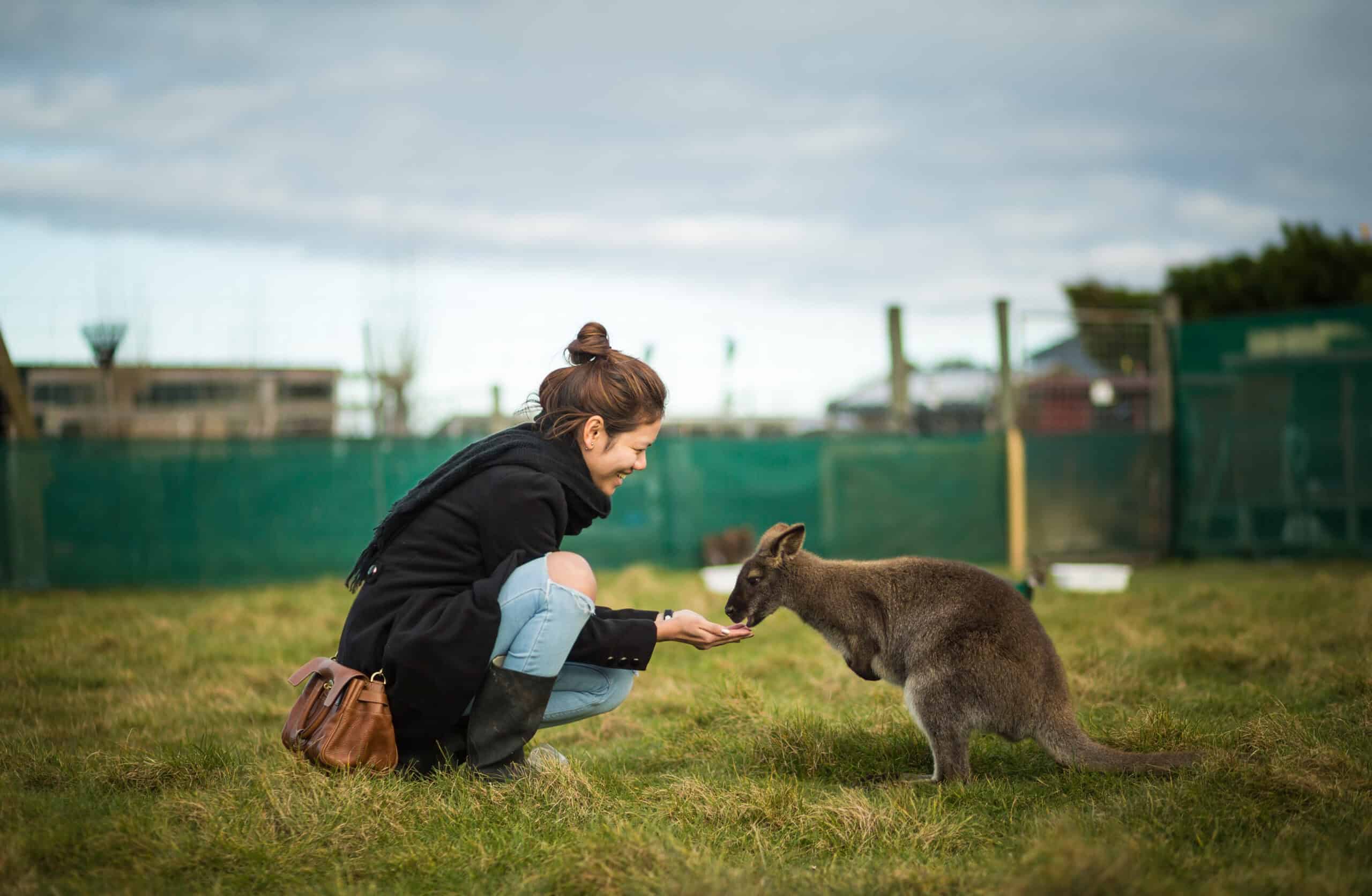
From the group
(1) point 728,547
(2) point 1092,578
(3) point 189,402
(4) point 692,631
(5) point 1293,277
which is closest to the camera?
(4) point 692,631

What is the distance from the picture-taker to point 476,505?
3.47 metres

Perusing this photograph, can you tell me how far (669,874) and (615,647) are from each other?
3.36ft

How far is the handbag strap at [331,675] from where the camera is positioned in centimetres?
334

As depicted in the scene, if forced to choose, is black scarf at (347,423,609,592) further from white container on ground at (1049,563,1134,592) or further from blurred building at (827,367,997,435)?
blurred building at (827,367,997,435)

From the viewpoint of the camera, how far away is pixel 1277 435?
37.5ft

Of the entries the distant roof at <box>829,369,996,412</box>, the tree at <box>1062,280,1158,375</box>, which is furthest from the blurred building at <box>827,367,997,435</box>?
the tree at <box>1062,280,1158,375</box>

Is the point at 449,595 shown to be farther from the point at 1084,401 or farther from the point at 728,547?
the point at 1084,401

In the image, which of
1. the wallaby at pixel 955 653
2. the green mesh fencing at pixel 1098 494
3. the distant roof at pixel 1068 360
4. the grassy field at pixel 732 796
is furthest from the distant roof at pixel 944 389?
the wallaby at pixel 955 653

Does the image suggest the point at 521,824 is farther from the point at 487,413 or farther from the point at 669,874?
the point at 487,413

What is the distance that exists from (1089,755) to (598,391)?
201cm

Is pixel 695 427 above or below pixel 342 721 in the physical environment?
above

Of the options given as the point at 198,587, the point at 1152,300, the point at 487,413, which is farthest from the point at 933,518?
the point at 1152,300

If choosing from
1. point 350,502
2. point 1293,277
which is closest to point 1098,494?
point 350,502

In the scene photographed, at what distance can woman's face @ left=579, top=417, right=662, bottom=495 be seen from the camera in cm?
362
